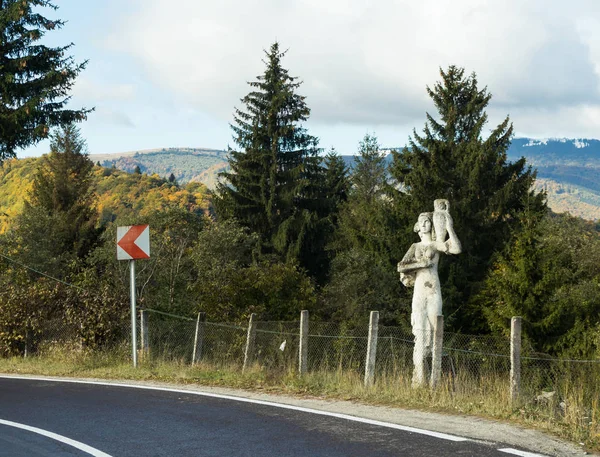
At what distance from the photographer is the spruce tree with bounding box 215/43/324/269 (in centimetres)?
4725

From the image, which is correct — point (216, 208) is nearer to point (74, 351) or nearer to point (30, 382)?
point (74, 351)

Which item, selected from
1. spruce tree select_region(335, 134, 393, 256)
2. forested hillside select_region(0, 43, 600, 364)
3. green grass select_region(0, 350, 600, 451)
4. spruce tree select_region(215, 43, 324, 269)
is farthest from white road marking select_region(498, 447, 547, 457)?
spruce tree select_region(215, 43, 324, 269)

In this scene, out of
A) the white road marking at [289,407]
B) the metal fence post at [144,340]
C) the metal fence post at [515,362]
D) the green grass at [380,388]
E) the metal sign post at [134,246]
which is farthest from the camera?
the metal fence post at [144,340]

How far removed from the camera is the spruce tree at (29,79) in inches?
917

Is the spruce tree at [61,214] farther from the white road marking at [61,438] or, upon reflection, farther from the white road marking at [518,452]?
the white road marking at [518,452]

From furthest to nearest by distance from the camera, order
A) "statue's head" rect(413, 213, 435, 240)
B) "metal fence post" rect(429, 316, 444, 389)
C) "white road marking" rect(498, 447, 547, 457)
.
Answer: "statue's head" rect(413, 213, 435, 240) → "metal fence post" rect(429, 316, 444, 389) → "white road marking" rect(498, 447, 547, 457)

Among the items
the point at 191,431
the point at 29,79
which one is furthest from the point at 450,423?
the point at 29,79

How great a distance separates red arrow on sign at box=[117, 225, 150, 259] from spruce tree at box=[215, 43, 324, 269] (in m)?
30.2

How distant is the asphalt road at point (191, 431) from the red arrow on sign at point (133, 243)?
4.27 m

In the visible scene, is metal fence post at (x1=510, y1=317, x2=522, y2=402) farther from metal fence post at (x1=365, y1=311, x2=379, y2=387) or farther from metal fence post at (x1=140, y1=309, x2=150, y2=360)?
metal fence post at (x1=140, y1=309, x2=150, y2=360)

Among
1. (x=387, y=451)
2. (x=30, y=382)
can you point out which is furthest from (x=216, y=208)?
(x=387, y=451)

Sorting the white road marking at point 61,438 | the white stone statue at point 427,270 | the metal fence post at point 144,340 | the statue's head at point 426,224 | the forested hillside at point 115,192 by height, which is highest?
the forested hillside at point 115,192

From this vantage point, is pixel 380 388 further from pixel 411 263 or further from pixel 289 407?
pixel 411 263

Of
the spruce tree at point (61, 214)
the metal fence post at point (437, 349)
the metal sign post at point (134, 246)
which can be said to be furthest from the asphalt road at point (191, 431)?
the spruce tree at point (61, 214)
